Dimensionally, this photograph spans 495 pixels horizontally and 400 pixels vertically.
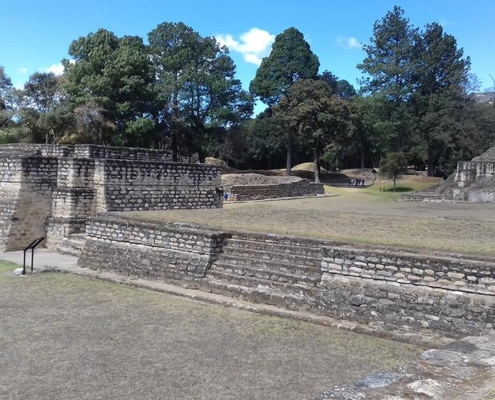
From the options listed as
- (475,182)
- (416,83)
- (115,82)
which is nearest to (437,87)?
(416,83)

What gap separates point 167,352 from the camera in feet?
18.9

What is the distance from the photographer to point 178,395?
4.60 meters

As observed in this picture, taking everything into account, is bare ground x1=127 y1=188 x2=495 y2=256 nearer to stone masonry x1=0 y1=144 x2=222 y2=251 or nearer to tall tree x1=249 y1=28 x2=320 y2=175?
stone masonry x1=0 y1=144 x2=222 y2=251

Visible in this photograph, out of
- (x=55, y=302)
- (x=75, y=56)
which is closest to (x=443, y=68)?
(x=75, y=56)

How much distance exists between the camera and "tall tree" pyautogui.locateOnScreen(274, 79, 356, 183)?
37125mm

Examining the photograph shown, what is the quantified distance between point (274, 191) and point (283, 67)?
19224 millimetres

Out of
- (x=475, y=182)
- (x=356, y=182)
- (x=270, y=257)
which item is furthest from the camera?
(x=356, y=182)

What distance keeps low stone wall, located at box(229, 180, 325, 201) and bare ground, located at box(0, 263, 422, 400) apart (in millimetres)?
19699

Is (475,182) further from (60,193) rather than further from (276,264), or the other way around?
(60,193)

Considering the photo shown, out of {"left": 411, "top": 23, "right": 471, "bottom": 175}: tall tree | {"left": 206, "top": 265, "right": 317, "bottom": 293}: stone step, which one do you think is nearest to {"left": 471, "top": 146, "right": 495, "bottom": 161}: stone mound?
{"left": 411, "top": 23, "right": 471, "bottom": 175}: tall tree

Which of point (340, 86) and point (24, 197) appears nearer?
point (24, 197)

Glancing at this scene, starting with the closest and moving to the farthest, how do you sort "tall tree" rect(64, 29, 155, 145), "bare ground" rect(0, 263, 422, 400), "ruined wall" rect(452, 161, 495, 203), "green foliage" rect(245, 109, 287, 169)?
"bare ground" rect(0, 263, 422, 400)
"ruined wall" rect(452, 161, 495, 203)
"tall tree" rect(64, 29, 155, 145)
"green foliage" rect(245, 109, 287, 169)

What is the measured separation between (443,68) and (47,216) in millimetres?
36175

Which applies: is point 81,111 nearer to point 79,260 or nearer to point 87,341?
point 79,260
